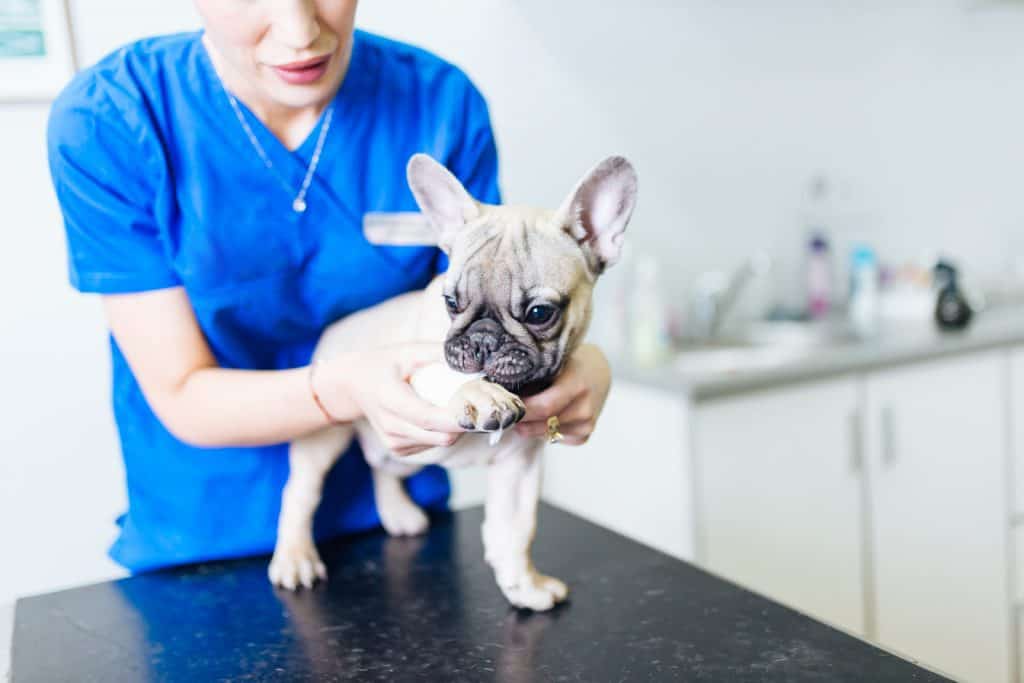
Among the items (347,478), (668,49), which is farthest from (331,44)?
(668,49)

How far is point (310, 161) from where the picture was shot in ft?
3.61

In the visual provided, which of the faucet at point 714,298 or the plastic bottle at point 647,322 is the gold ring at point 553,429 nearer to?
the plastic bottle at point 647,322

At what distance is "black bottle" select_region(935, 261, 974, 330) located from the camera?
2.40 m

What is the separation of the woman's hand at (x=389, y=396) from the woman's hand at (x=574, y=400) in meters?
0.08

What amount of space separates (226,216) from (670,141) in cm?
168

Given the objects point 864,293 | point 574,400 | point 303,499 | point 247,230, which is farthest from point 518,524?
point 864,293

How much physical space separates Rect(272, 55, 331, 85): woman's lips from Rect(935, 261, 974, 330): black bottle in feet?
6.26

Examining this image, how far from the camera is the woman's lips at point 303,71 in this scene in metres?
0.97

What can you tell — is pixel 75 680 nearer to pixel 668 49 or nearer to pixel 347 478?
pixel 347 478

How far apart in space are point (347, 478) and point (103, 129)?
1.73ft

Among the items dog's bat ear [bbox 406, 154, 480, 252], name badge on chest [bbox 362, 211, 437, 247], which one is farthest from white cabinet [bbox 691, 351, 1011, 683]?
dog's bat ear [bbox 406, 154, 480, 252]

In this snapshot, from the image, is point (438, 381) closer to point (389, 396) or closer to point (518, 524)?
point (389, 396)

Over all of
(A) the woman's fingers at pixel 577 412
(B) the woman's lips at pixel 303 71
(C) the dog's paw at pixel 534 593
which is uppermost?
(B) the woman's lips at pixel 303 71

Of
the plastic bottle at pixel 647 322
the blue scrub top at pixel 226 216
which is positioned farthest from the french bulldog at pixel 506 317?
the plastic bottle at pixel 647 322
